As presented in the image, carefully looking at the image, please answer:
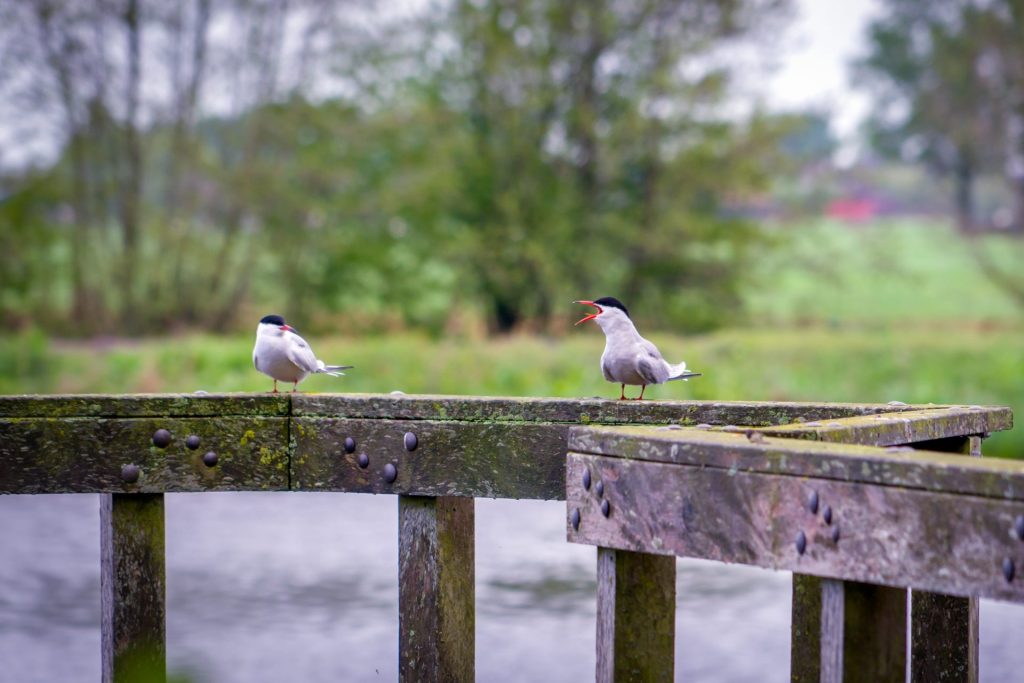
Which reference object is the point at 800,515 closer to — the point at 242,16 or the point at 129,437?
the point at 129,437

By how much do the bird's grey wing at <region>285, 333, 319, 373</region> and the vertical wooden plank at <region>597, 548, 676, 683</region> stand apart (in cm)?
202

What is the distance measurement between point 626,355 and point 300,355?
1.23m

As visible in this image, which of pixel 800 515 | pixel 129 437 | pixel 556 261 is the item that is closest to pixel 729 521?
pixel 800 515

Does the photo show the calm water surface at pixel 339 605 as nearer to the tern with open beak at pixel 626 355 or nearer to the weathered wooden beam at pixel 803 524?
the tern with open beak at pixel 626 355

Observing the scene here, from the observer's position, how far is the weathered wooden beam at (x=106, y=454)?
386cm

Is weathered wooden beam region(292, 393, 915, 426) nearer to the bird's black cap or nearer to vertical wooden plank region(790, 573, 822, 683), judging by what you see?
vertical wooden plank region(790, 573, 822, 683)

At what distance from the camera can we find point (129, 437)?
3.87m

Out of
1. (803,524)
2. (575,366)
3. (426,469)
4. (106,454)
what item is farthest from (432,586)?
(575,366)

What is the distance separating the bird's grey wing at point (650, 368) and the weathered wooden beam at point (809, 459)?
138 cm

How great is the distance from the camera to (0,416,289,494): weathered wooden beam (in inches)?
152

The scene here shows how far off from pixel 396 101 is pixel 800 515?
2074 cm

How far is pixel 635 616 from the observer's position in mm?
3000

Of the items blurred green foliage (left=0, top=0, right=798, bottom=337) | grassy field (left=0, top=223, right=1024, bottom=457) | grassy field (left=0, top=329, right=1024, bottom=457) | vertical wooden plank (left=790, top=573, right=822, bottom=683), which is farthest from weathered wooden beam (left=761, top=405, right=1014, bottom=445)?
blurred green foliage (left=0, top=0, right=798, bottom=337)

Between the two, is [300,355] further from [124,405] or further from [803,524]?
[803,524]
